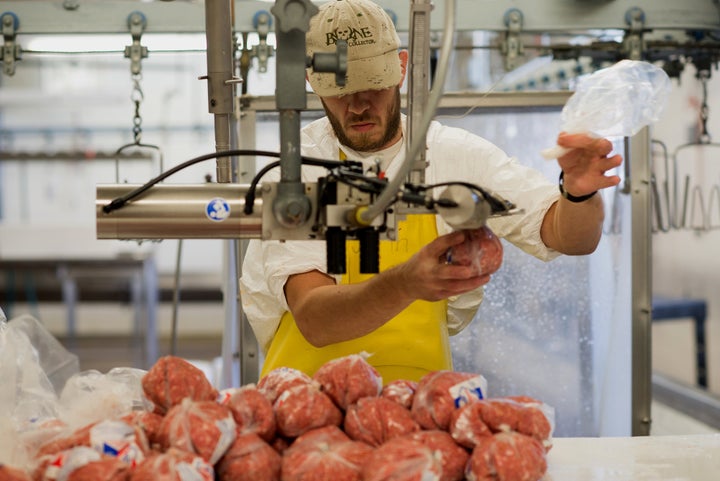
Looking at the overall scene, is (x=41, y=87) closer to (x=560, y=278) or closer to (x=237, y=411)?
(x=560, y=278)

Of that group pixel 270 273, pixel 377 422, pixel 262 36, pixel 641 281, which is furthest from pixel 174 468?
pixel 641 281

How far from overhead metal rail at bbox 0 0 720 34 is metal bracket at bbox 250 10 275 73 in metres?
0.02

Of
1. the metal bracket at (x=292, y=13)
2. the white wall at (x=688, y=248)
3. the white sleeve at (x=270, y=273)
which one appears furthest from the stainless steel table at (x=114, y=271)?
the metal bracket at (x=292, y=13)

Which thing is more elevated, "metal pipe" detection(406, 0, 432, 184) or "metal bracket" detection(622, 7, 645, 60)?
"metal bracket" detection(622, 7, 645, 60)

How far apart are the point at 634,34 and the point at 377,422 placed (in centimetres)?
142

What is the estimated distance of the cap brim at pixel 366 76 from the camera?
56.8 inches

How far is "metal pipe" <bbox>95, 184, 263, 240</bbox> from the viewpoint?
40.4 inches

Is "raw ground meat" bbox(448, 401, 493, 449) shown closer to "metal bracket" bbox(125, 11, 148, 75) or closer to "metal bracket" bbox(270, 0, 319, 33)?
"metal bracket" bbox(270, 0, 319, 33)

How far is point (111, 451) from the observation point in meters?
1.03

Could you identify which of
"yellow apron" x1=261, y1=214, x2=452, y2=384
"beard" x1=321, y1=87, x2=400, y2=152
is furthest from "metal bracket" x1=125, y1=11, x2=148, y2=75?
"yellow apron" x1=261, y1=214, x2=452, y2=384

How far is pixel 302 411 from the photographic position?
1.12 m

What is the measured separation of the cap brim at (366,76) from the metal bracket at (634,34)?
0.85m

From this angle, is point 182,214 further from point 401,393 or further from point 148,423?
point 401,393

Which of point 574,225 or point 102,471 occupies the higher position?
point 574,225
